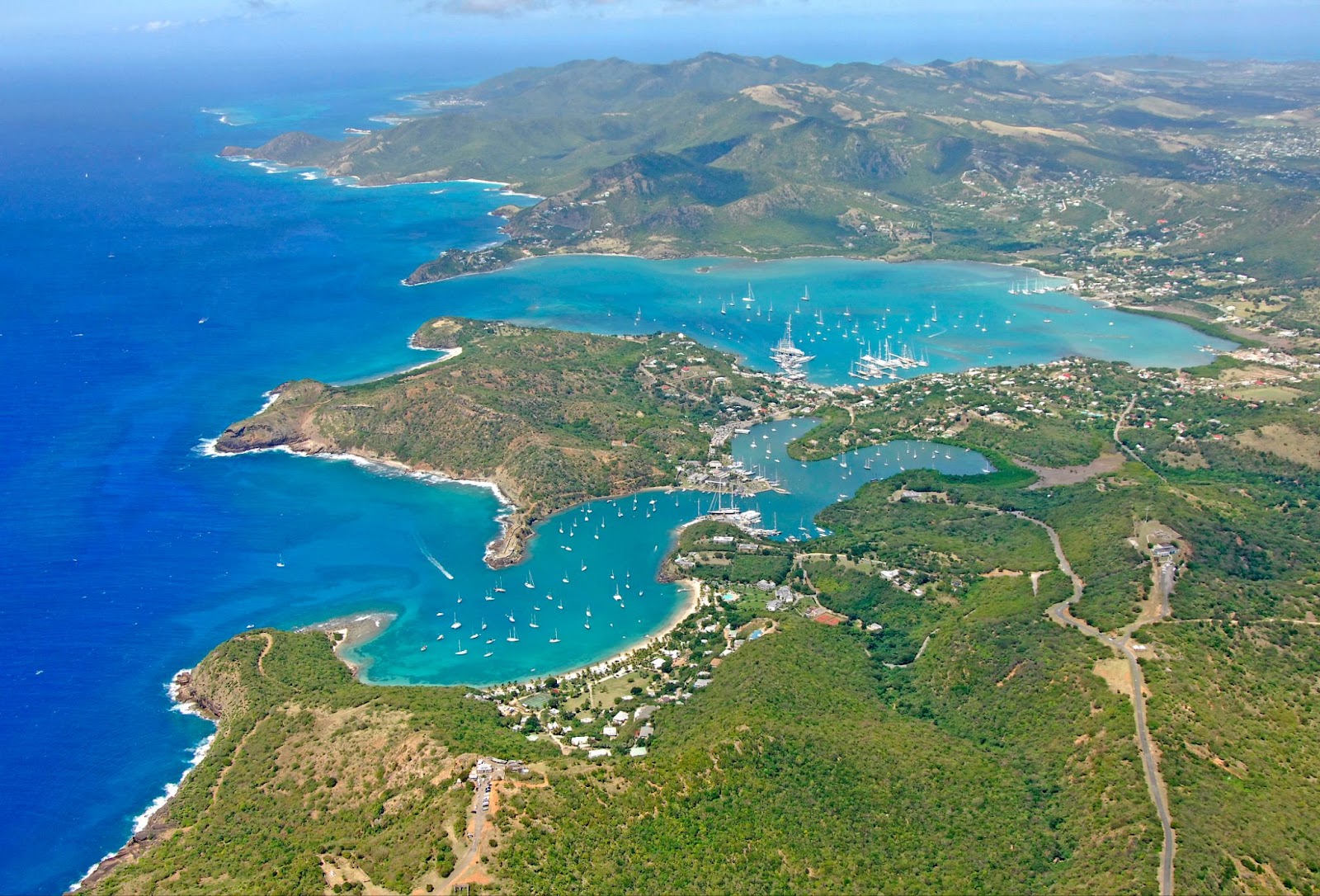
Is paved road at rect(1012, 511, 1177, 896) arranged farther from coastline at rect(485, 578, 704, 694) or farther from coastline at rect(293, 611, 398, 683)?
coastline at rect(293, 611, 398, 683)

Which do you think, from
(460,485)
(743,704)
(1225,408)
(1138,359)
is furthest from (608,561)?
(1138,359)

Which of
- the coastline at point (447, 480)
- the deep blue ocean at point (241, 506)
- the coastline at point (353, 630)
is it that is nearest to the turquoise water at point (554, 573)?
the deep blue ocean at point (241, 506)

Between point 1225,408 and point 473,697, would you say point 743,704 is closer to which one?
point 473,697

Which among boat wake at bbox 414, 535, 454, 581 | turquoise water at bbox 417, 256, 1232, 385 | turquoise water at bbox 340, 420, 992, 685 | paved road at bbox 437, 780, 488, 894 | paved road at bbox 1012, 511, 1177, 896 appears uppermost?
paved road at bbox 437, 780, 488, 894

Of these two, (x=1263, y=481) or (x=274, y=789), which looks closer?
(x=274, y=789)

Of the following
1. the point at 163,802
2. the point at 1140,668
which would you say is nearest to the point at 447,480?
the point at 163,802

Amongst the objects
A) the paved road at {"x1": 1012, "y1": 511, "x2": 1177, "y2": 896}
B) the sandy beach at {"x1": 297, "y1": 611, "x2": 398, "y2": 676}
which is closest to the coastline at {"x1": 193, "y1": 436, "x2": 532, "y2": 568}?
the sandy beach at {"x1": 297, "y1": 611, "x2": 398, "y2": 676}
